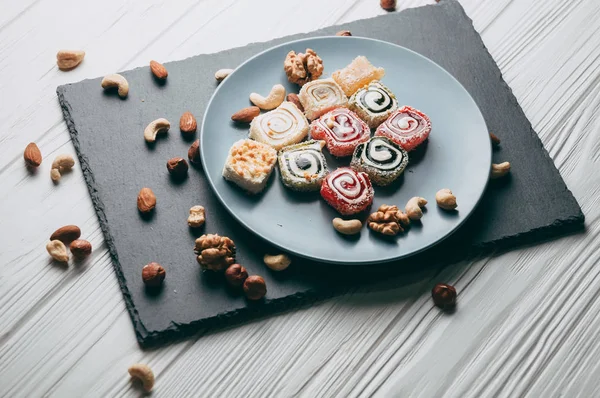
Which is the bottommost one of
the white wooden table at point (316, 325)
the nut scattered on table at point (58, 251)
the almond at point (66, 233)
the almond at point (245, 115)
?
the white wooden table at point (316, 325)

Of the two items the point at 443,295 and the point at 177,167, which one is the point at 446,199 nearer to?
the point at 443,295

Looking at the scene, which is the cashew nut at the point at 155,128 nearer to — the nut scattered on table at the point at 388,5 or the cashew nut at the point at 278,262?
the cashew nut at the point at 278,262

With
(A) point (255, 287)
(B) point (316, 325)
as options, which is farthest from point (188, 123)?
(B) point (316, 325)

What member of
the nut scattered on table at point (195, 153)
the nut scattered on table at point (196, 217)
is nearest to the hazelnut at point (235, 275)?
the nut scattered on table at point (196, 217)

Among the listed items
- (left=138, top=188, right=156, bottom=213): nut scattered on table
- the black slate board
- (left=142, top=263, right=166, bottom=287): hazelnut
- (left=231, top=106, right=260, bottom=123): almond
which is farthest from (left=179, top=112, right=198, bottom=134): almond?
(left=142, top=263, right=166, bottom=287): hazelnut

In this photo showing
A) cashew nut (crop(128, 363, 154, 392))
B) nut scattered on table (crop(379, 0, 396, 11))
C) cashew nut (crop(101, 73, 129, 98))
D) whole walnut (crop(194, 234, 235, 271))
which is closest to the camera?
cashew nut (crop(128, 363, 154, 392))

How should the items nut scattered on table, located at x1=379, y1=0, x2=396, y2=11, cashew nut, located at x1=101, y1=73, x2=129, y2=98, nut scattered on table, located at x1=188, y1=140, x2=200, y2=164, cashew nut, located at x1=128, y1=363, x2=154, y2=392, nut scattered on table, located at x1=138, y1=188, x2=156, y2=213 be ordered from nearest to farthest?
cashew nut, located at x1=128, y1=363, x2=154, y2=392 → nut scattered on table, located at x1=138, y1=188, x2=156, y2=213 → nut scattered on table, located at x1=188, y1=140, x2=200, y2=164 → cashew nut, located at x1=101, y1=73, x2=129, y2=98 → nut scattered on table, located at x1=379, y1=0, x2=396, y2=11

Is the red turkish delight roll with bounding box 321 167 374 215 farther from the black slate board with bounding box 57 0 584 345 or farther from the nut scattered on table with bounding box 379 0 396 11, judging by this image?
the nut scattered on table with bounding box 379 0 396 11
